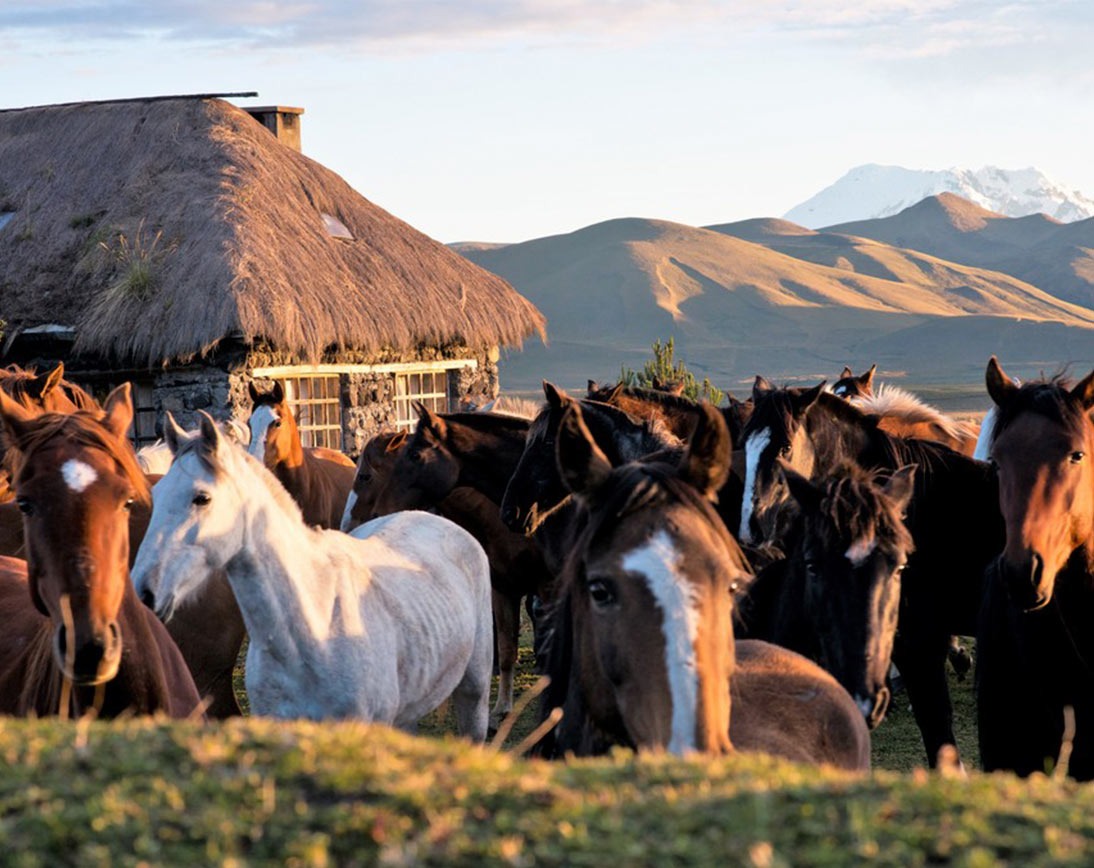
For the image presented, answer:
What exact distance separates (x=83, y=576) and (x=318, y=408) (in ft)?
48.8

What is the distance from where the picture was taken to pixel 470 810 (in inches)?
91.6

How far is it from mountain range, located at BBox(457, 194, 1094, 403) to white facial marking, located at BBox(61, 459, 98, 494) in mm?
68115

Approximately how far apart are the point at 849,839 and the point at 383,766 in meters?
0.82

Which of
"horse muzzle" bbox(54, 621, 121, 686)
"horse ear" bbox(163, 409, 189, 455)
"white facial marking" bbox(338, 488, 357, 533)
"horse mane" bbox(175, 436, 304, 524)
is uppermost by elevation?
"horse ear" bbox(163, 409, 189, 455)

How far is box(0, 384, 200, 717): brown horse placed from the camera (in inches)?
163

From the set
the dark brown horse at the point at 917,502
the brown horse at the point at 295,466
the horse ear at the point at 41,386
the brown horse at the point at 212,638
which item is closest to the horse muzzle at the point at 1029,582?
the dark brown horse at the point at 917,502

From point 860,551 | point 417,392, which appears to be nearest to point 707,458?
point 860,551

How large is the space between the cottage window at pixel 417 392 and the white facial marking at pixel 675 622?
1626 centimetres

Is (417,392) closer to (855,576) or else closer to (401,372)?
(401,372)

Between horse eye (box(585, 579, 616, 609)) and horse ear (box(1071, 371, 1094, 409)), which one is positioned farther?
horse ear (box(1071, 371, 1094, 409))

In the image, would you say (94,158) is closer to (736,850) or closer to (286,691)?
(286,691)

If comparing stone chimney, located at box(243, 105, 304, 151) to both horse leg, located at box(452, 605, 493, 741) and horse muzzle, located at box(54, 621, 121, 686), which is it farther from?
horse muzzle, located at box(54, 621, 121, 686)

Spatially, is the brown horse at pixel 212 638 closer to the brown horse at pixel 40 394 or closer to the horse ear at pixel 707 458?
the brown horse at pixel 40 394

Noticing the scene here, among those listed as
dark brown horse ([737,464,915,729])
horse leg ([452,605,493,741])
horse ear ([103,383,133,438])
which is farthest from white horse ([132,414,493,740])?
dark brown horse ([737,464,915,729])
